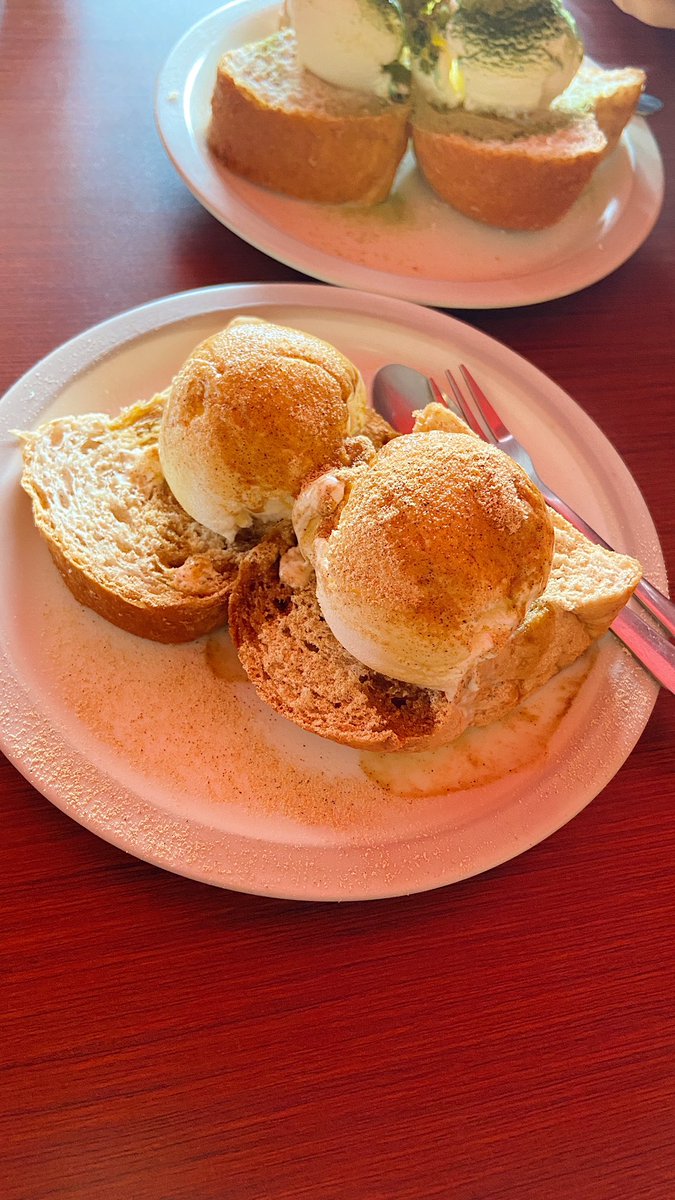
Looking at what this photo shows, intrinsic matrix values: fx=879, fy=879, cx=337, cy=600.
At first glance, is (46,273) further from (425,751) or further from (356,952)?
(356,952)

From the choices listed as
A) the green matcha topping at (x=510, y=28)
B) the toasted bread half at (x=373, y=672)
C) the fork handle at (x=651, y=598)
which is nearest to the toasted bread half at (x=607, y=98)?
the green matcha topping at (x=510, y=28)

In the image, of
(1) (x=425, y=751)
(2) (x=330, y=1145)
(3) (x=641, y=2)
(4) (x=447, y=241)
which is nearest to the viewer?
(2) (x=330, y=1145)

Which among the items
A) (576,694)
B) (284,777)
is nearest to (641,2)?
(576,694)

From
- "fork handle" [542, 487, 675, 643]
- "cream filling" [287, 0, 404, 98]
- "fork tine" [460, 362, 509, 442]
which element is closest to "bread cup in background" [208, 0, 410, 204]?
"cream filling" [287, 0, 404, 98]

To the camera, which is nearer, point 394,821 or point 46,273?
point 394,821

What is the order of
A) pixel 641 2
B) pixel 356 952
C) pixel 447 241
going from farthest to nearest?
pixel 641 2, pixel 447 241, pixel 356 952

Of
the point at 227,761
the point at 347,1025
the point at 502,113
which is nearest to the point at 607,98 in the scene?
the point at 502,113

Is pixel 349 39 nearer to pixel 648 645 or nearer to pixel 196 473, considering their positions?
pixel 196 473
